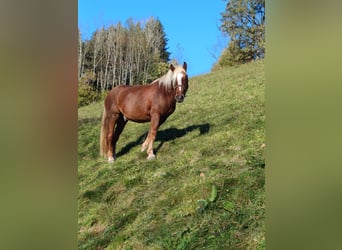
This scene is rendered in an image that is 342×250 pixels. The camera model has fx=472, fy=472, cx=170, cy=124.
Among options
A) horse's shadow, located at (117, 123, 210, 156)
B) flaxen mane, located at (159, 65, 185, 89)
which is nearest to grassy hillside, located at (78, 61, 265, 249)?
horse's shadow, located at (117, 123, 210, 156)

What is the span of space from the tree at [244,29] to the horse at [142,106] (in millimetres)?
347

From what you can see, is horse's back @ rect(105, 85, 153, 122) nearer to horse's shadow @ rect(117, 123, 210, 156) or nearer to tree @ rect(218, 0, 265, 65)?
horse's shadow @ rect(117, 123, 210, 156)

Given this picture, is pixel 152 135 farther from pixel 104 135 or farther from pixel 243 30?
pixel 243 30

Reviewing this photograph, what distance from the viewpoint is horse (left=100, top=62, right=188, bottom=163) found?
2844 mm

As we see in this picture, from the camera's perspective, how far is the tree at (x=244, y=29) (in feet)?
7.97

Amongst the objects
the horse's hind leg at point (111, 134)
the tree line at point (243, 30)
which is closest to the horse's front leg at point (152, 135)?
the horse's hind leg at point (111, 134)

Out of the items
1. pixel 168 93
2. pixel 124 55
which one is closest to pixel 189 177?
pixel 168 93

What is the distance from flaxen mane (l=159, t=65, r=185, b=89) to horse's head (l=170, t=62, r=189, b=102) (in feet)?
0.04

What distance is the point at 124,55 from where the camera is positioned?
2795mm

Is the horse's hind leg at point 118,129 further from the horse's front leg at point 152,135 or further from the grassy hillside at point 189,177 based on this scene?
the horse's front leg at point 152,135
